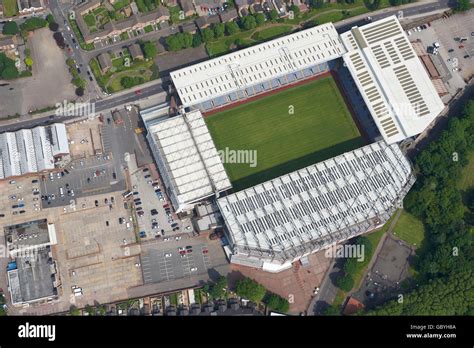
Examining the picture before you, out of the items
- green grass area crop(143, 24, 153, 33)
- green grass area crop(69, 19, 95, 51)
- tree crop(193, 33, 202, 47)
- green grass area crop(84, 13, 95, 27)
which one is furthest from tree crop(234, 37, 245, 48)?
green grass area crop(84, 13, 95, 27)

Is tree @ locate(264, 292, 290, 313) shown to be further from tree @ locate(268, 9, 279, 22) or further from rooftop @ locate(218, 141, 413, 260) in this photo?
tree @ locate(268, 9, 279, 22)

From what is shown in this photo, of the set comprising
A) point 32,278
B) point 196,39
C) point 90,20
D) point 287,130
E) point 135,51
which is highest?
point 90,20

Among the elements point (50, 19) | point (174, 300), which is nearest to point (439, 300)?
point (174, 300)

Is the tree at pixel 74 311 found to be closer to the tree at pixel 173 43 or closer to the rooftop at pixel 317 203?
the rooftop at pixel 317 203

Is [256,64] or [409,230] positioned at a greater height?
[256,64]

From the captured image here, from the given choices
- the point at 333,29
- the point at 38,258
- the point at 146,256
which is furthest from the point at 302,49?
the point at 38,258

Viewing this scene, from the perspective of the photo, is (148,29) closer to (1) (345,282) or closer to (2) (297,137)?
(2) (297,137)

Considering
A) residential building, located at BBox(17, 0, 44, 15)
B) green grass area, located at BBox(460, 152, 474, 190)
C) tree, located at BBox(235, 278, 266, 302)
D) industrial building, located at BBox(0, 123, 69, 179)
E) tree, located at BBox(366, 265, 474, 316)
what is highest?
residential building, located at BBox(17, 0, 44, 15)
